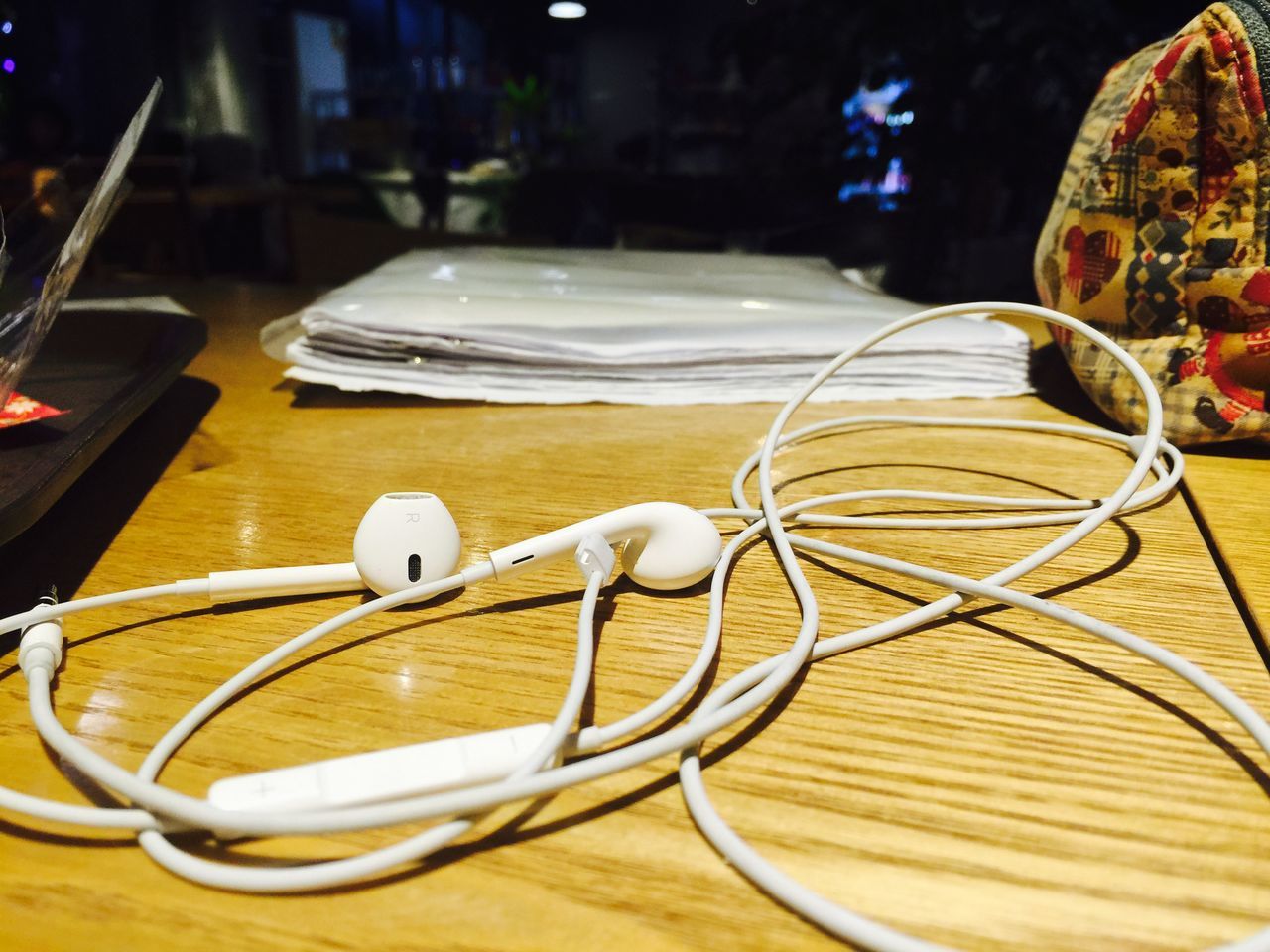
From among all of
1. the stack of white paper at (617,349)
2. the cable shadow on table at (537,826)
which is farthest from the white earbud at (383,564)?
the stack of white paper at (617,349)

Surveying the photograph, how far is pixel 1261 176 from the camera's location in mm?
449

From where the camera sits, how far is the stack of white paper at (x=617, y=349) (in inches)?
23.6

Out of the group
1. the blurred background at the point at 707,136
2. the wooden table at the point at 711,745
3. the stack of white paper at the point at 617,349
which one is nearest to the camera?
the wooden table at the point at 711,745

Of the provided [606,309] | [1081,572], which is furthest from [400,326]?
[1081,572]

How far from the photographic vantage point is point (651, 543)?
0.33 meters

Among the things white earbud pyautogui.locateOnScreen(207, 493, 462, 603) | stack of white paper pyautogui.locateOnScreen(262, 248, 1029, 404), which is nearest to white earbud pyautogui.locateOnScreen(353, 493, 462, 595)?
white earbud pyautogui.locateOnScreen(207, 493, 462, 603)

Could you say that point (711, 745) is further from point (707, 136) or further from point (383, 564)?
point (707, 136)

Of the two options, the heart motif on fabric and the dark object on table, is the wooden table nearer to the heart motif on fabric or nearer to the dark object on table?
the dark object on table

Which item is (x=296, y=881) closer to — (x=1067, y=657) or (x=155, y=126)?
(x=1067, y=657)

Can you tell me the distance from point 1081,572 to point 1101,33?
1.12m

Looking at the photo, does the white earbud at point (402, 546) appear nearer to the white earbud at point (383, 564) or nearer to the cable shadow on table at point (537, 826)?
the white earbud at point (383, 564)

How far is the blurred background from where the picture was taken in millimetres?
1204

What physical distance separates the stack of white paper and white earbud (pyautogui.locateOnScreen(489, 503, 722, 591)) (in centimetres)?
28

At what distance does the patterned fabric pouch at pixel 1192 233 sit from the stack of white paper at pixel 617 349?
0.12 m
